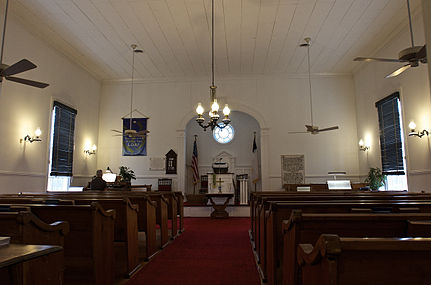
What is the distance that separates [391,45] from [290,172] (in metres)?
4.74

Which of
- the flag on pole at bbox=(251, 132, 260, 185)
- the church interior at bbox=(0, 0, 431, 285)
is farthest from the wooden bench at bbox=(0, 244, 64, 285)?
the flag on pole at bbox=(251, 132, 260, 185)

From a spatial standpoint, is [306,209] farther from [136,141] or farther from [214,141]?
[214,141]

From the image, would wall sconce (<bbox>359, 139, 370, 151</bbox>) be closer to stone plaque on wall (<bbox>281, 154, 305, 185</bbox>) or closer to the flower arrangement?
stone plaque on wall (<bbox>281, 154, 305, 185</bbox>)

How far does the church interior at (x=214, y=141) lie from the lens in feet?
6.62

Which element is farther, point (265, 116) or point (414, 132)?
point (265, 116)

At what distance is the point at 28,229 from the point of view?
191 centimetres

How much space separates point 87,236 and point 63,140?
6.74m

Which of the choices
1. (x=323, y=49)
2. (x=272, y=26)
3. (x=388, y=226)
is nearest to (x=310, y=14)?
(x=272, y=26)

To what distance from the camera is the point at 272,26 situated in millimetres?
7625

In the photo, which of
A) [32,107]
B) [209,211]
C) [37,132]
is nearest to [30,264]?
[37,132]

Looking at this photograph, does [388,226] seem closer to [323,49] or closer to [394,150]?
[394,150]

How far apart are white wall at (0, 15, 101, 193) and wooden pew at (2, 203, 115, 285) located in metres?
4.55

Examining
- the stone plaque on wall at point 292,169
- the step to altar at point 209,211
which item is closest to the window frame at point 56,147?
the step to altar at point 209,211

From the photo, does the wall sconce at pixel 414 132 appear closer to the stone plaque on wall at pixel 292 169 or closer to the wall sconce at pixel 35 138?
the stone plaque on wall at pixel 292 169
